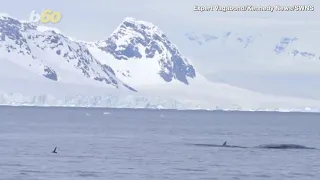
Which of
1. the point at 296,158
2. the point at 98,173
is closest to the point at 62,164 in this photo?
the point at 98,173

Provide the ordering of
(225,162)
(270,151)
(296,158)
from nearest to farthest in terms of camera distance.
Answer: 1. (225,162)
2. (296,158)
3. (270,151)

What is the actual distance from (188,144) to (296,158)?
38406 mm

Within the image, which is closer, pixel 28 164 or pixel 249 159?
pixel 28 164

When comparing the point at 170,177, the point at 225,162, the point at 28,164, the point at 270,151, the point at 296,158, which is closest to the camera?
the point at 170,177

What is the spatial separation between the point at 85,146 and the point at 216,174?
54.5 m

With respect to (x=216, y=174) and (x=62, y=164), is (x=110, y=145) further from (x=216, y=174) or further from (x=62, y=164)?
(x=216, y=174)

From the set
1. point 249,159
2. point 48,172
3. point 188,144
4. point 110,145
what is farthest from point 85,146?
point 48,172

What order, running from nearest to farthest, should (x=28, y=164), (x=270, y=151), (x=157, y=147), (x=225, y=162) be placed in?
1. (x=28, y=164)
2. (x=225, y=162)
3. (x=270, y=151)
4. (x=157, y=147)

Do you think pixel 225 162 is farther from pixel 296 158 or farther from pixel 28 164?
pixel 28 164

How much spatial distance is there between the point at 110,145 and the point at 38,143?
12.9 m

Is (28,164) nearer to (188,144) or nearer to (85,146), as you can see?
(85,146)

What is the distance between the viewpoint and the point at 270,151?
159 meters

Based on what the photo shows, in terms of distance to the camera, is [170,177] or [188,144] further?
[188,144]

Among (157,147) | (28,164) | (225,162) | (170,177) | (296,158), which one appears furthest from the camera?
(157,147)
